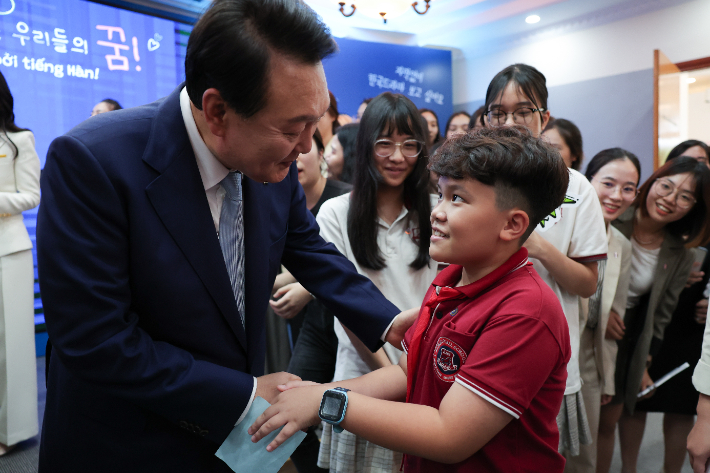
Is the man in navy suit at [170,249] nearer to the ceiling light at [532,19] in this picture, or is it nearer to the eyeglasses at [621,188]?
the eyeglasses at [621,188]

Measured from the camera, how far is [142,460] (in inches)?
40.9

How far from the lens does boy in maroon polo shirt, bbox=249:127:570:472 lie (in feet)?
3.09

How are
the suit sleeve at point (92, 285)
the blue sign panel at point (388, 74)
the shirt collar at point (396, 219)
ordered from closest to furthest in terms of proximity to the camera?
the suit sleeve at point (92, 285) → the shirt collar at point (396, 219) → the blue sign panel at point (388, 74)

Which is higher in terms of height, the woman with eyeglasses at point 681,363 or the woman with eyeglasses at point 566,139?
the woman with eyeglasses at point 566,139

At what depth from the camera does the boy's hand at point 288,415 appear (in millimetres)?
1008

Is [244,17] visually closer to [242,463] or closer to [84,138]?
[84,138]

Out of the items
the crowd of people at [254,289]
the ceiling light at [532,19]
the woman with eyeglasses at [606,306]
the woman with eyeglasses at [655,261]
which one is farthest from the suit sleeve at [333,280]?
the ceiling light at [532,19]

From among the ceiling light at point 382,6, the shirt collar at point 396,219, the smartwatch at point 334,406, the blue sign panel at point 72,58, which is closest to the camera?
the smartwatch at point 334,406

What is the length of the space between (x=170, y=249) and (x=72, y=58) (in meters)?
4.83

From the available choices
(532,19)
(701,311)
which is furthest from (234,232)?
(532,19)

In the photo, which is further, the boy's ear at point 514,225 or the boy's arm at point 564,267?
the boy's arm at point 564,267

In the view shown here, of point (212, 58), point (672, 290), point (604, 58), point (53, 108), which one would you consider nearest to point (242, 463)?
point (212, 58)

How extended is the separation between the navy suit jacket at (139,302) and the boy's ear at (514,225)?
53 cm

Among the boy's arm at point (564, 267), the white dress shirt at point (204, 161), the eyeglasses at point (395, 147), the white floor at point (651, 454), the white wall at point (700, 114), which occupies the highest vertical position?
the white wall at point (700, 114)
